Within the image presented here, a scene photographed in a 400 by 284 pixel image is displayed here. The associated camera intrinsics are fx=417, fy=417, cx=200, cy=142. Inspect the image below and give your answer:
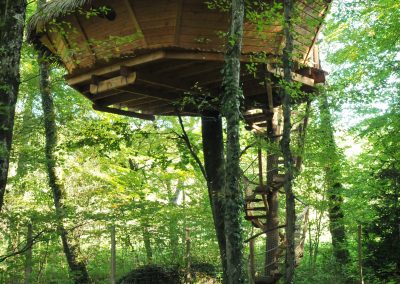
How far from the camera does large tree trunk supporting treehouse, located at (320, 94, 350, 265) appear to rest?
10188 mm

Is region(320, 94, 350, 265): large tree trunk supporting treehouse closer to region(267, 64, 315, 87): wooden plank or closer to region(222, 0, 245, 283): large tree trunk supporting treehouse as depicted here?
region(267, 64, 315, 87): wooden plank

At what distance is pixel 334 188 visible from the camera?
10.7 metres

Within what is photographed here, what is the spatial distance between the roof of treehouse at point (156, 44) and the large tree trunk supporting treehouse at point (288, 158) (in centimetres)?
26

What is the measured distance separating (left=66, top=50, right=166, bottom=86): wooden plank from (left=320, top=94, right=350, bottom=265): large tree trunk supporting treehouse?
5152 mm

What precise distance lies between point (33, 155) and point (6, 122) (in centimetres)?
470

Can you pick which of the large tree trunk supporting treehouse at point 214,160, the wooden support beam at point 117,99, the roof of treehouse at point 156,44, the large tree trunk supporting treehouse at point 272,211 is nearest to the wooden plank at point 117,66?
the roof of treehouse at point 156,44

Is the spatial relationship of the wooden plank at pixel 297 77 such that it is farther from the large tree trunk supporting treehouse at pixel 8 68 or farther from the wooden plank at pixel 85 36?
the large tree trunk supporting treehouse at pixel 8 68

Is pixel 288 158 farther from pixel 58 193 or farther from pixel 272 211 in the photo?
pixel 58 193

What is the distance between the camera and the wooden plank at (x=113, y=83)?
6.31m

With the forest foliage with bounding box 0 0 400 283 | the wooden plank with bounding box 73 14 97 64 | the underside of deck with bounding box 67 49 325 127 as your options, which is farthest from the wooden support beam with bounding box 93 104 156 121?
the wooden plank with bounding box 73 14 97 64

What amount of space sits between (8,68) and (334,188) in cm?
862

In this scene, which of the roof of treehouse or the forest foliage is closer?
the roof of treehouse

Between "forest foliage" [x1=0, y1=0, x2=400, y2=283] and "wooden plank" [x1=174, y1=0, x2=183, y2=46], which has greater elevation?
"wooden plank" [x1=174, y1=0, x2=183, y2=46]

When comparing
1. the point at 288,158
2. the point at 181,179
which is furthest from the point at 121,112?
the point at 181,179
